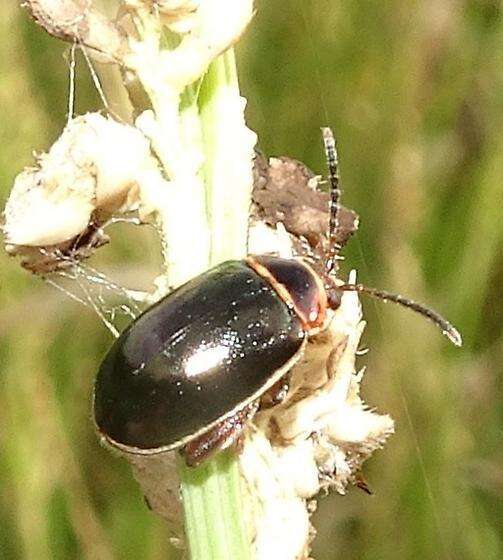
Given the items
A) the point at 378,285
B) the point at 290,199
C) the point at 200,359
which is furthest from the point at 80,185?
the point at 378,285

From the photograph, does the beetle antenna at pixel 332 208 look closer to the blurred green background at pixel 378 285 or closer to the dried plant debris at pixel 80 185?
the dried plant debris at pixel 80 185

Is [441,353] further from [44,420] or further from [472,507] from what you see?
[44,420]

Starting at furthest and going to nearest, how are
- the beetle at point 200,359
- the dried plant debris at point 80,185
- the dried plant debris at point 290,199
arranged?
1. the beetle at point 200,359
2. the dried plant debris at point 290,199
3. the dried plant debris at point 80,185

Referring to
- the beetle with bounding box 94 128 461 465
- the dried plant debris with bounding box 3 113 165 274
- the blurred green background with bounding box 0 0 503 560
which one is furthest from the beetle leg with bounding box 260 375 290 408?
the blurred green background with bounding box 0 0 503 560

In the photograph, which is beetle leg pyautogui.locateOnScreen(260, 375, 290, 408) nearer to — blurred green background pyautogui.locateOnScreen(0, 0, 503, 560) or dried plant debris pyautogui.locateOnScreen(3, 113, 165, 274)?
dried plant debris pyautogui.locateOnScreen(3, 113, 165, 274)

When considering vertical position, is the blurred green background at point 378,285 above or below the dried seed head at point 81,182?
below

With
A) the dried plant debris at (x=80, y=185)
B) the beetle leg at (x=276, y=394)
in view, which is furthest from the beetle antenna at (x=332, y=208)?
the dried plant debris at (x=80, y=185)

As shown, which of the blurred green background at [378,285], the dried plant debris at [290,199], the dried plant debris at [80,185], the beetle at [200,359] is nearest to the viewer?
the dried plant debris at [80,185]

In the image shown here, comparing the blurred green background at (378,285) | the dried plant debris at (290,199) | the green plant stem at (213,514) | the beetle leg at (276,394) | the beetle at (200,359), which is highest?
the dried plant debris at (290,199)
